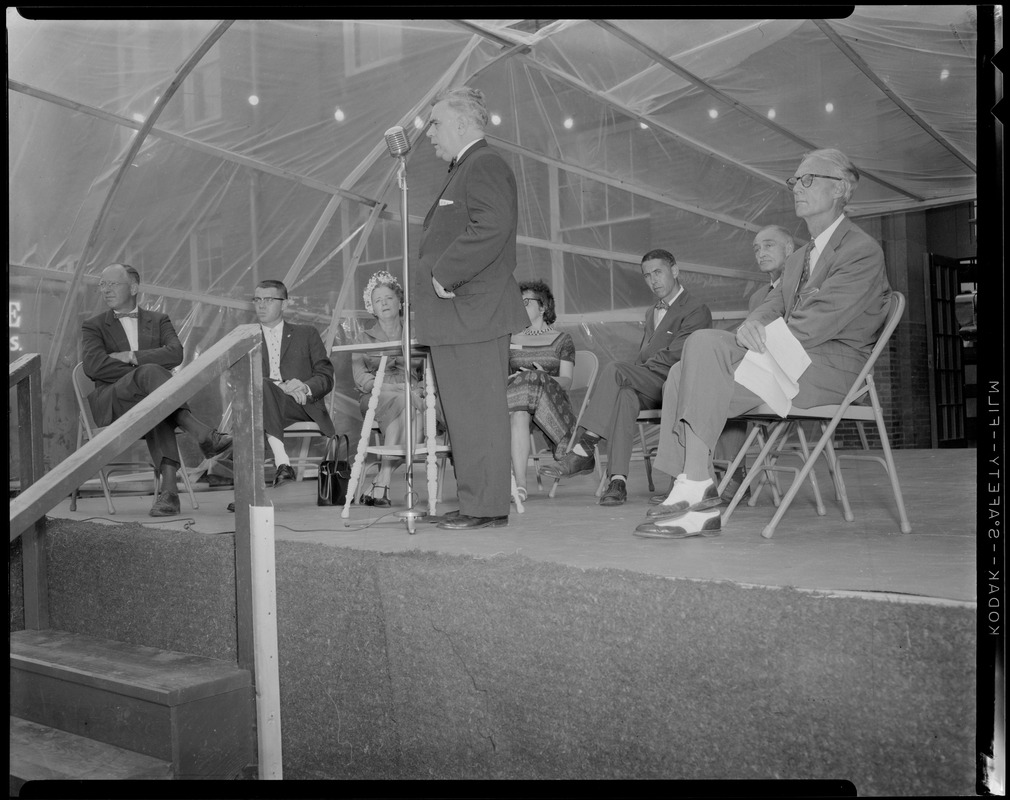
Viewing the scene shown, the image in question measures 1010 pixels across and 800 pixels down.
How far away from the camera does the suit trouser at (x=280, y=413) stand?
5.11 meters

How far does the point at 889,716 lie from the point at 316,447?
6445 mm

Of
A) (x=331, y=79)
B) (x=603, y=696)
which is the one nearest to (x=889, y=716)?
(x=603, y=696)

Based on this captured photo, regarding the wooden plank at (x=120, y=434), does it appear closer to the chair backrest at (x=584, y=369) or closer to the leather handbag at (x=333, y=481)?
the leather handbag at (x=333, y=481)

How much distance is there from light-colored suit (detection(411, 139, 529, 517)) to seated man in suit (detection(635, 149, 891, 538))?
628 millimetres

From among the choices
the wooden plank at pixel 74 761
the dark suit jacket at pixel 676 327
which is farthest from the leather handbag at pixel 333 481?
the wooden plank at pixel 74 761

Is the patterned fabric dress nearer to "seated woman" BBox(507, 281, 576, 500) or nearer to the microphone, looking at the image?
"seated woman" BBox(507, 281, 576, 500)

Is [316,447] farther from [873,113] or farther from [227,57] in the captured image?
[873,113]

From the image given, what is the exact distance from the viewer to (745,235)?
8.23m

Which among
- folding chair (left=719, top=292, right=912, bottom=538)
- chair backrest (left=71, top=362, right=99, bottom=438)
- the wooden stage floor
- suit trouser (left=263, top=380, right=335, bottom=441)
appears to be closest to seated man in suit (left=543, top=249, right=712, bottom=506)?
the wooden stage floor

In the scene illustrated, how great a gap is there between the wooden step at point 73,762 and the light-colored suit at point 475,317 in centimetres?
136

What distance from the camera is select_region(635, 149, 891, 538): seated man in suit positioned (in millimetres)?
2992

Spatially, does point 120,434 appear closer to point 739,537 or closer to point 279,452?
point 739,537

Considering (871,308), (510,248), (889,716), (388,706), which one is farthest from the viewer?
(510,248)

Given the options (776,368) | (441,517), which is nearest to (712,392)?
(776,368)
